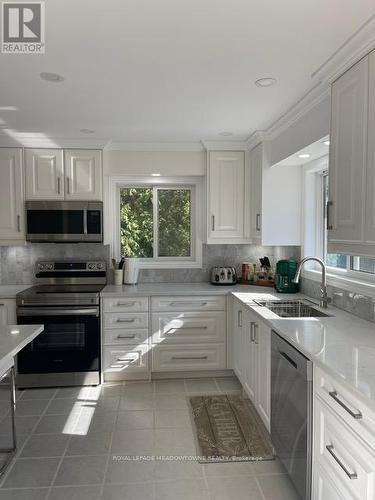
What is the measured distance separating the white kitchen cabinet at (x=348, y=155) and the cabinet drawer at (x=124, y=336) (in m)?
2.03

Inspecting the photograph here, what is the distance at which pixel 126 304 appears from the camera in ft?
11.4

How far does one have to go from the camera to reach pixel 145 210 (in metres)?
4.16

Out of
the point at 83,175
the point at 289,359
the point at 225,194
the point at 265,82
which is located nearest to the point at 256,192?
the point at 225,194

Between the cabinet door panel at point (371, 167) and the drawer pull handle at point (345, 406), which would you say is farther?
the cabinet door panel at point (371, 167)

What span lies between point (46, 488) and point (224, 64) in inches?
99.5

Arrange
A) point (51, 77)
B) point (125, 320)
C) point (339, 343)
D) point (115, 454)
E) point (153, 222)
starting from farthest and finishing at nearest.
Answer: point (153, 222) < point (125, 320) < point (115, 454) < point (51, 77) < point (339, 343)

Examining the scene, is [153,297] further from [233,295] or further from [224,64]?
[224,64]

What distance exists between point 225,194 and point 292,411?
230 cm

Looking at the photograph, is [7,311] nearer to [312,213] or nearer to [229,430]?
[229,430]

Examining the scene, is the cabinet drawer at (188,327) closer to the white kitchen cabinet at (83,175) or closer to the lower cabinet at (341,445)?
the white kitchen cabinet at (83,175)

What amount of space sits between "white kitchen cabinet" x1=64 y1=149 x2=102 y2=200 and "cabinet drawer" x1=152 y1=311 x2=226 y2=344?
4.45 ft

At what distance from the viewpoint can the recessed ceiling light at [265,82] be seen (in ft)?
7.29

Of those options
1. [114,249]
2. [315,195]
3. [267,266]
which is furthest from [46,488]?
[315,195]

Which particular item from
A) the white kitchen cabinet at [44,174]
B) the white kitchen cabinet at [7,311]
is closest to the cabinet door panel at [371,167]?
the white kitchen cabinet at [44,174]
